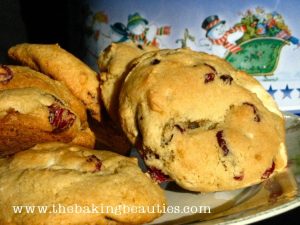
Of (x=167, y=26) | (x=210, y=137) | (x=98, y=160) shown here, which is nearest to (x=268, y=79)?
(x=167, y=26)

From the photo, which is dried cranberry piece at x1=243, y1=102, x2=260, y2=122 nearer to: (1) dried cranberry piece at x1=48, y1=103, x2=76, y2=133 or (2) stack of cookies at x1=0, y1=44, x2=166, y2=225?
(2) stack of cookies at x1=0, y1=44, x2=166, y2=225

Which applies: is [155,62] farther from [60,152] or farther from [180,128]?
[60,152]

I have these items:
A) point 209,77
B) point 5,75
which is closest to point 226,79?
point 209,77

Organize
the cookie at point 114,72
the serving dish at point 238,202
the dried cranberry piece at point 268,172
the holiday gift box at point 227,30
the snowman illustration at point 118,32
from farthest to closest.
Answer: the snowman illustration at point 118,32 < the holiday gift box at point 227,30 < the cookie at point 114,72 < the dried cranberry piece at point 268,172 < the serving dish at point 238,202

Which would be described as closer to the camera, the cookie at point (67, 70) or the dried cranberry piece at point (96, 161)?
the dried cranberry piece at point (96, 161)

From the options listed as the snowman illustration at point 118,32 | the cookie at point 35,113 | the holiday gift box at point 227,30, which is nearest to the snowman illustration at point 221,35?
the holiday gift box at point 227,30

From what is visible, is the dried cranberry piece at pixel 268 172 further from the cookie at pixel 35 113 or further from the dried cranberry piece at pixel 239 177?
the cookie at pixel 35 113

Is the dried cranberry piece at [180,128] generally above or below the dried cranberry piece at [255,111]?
below
